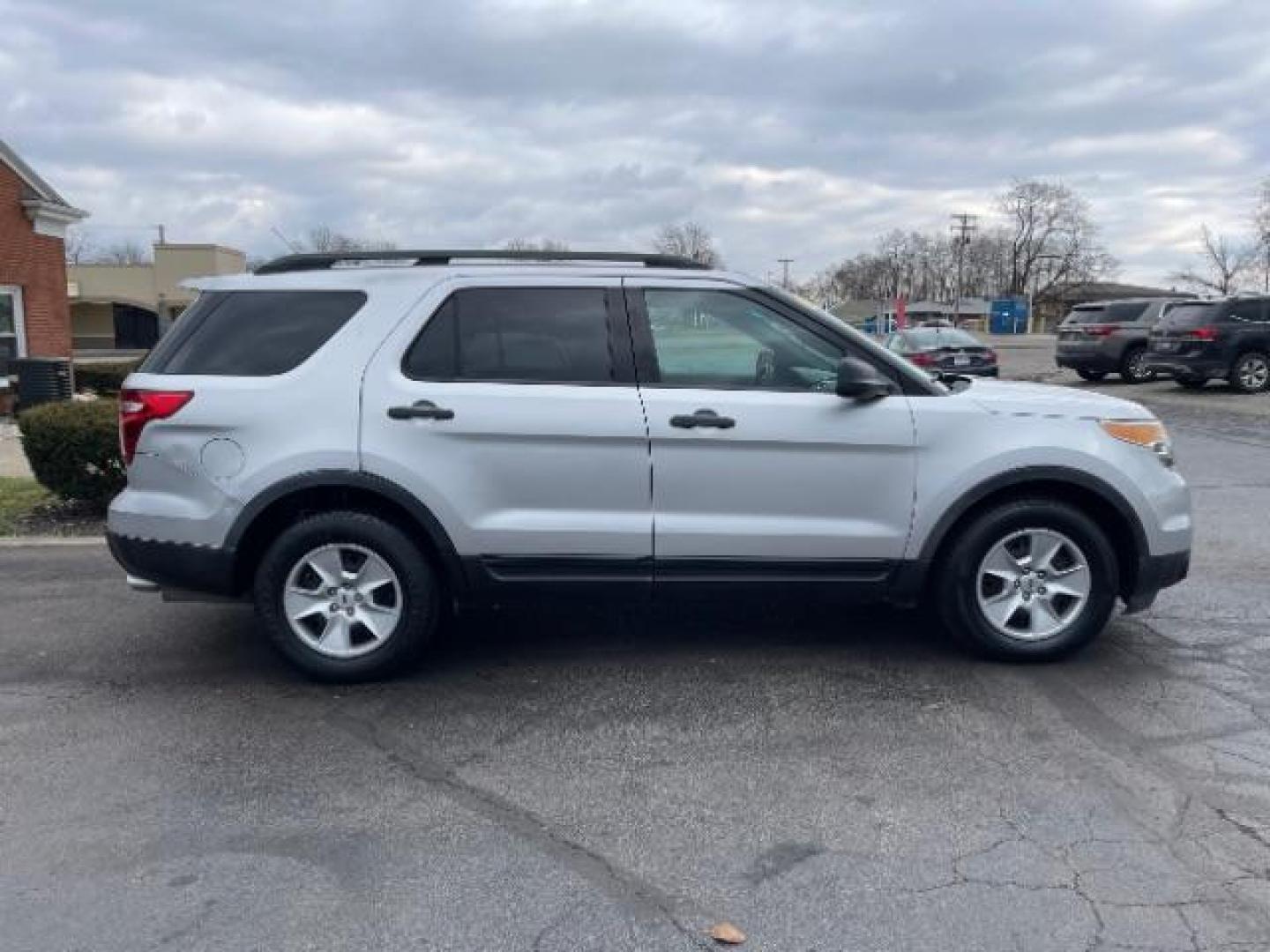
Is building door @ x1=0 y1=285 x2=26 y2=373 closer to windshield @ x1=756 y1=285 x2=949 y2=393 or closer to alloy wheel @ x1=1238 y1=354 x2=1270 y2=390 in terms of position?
windshield @ x1=756 y1=285 x2=949 y2=393

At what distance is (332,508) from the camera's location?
Answer: 15.9 feet

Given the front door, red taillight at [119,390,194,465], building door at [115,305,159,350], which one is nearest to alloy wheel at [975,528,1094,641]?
the front door

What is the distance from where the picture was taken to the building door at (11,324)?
60.6ft

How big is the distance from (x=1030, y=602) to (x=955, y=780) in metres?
1.38

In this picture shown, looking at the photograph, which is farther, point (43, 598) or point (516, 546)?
point (43, 598)

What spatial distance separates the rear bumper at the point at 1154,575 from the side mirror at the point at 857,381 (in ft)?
4.93

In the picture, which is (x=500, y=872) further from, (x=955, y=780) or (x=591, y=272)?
(x=591, y=272)

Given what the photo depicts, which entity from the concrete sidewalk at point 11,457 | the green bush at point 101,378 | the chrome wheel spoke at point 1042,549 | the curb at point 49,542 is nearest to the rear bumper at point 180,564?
the curb at point 49,542

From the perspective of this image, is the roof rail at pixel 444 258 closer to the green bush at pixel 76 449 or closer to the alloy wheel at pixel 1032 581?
the alloy wheel at pixel 1032 581

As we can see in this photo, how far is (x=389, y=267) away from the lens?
503cm

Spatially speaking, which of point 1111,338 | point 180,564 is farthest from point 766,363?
point 1111,338

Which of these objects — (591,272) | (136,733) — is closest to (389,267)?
(591,272)

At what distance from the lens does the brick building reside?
18312 mm

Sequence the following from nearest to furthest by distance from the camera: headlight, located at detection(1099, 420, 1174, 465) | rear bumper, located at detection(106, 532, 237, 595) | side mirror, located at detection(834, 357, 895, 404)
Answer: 1. side mirror, located at detection(834, 357, 895, 404)
2. rear bumper, located at detection(106, 532, 237, 595)
3. headlight, located at detection(1099, 420, 1174, 465)
